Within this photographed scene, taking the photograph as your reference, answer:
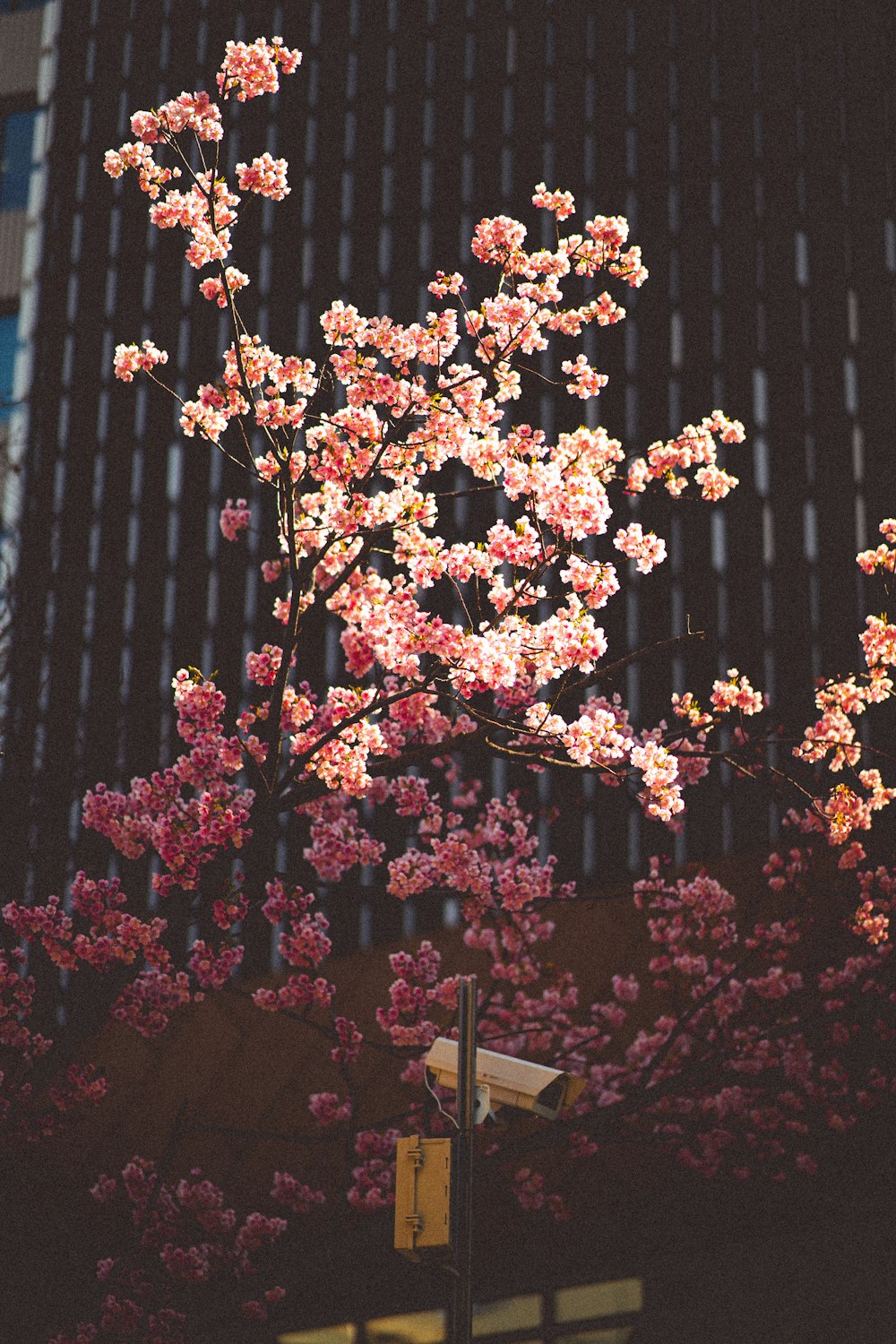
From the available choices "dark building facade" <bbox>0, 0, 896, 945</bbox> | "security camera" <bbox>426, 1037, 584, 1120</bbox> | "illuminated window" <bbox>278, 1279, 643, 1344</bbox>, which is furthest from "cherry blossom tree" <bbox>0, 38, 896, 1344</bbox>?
"dark building facade" <bbox>0, 0, 896, 945</bbox>

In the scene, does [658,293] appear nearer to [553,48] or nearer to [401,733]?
[553,48]

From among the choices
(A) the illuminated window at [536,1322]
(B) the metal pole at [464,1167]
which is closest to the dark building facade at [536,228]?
(A) the illuminated window at [536,1322]

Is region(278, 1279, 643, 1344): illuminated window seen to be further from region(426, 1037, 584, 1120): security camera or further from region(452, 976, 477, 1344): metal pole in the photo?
region(452, 976, 477, 1344): metal pole

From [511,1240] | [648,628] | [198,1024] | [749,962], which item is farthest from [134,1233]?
[648,628]

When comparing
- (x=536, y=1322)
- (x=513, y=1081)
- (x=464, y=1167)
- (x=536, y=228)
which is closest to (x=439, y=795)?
(x=513, y=1081)

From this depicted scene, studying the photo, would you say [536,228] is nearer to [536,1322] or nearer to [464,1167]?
[536,1322]

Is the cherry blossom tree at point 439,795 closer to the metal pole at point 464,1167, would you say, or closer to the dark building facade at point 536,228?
the metal pole at point 464,1167

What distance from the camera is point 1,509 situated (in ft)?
70.5

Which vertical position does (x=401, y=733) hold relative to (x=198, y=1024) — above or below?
above

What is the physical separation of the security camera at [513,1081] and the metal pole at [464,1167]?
73 cm

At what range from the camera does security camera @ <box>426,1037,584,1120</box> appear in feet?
25.7

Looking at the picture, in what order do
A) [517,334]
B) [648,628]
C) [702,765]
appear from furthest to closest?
[648,628]
[702,765]
[517,334]

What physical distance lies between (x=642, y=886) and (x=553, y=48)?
1665 centimetres

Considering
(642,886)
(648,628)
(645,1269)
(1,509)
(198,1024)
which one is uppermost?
(1,509)
